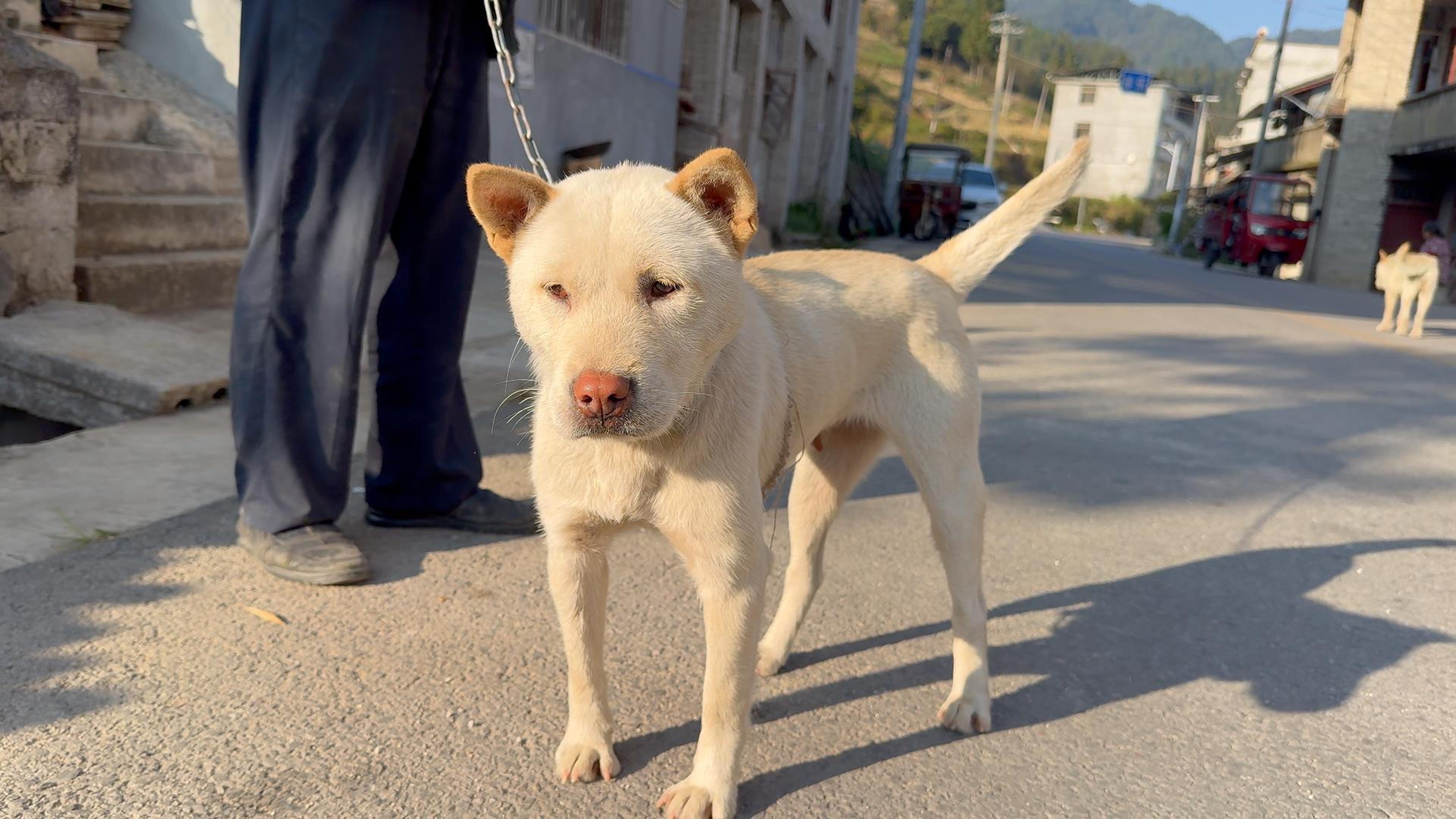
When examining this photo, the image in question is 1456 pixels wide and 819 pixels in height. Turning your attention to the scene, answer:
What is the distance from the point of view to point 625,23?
12.8 meters

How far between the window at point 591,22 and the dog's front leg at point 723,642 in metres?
9.13

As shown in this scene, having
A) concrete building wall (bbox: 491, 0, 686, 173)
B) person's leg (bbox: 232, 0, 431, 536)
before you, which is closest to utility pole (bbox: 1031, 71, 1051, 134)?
concrete building wall (bbox: 491, 0, 686, 173)

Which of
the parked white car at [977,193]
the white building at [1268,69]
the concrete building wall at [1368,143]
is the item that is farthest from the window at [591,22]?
the white building at [1268,69]

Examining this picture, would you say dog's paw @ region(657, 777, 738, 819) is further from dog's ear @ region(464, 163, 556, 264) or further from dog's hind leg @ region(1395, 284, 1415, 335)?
dog's hind leg @ region(1395, 284, 1415, 335)

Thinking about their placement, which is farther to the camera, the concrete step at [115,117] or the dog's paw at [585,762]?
the concrete step at [115,117]

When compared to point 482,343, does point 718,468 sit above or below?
above

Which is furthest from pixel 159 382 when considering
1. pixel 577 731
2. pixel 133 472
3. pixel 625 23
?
pixel 625 23

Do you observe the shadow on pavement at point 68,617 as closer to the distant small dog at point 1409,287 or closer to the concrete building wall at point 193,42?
the concrete building wall at point 193,42

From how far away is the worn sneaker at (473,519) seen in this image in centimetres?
339

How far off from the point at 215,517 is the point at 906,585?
218 centimetres

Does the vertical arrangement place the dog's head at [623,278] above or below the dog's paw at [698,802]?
above

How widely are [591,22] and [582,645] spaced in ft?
36.5

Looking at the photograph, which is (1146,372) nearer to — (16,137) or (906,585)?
(906,585)

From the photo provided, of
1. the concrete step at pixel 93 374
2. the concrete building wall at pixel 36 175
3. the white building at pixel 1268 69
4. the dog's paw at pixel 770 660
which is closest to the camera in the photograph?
the dog's paw at pixel 770 660
